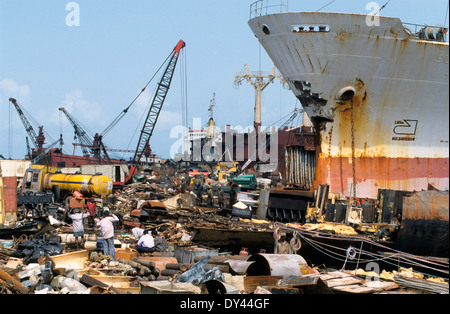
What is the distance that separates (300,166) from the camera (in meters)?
21.5

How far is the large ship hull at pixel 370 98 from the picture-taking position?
18.2 metres

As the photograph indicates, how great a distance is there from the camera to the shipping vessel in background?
717 inches

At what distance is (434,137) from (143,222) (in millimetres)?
11519

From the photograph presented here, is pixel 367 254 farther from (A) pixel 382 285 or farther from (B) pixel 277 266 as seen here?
(B) pixel 277 266

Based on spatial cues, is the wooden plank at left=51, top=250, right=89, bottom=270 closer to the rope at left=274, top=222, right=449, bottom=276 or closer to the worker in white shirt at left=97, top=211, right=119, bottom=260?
the worker in white shirt at left=97, top=211, right=119, bottom=260

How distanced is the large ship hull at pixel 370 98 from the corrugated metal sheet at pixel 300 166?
151 centimetres

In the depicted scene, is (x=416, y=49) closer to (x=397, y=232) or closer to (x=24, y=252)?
(x=397, y=232)

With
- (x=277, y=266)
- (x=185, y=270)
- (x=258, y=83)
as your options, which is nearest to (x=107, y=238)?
(x=185, y=270)

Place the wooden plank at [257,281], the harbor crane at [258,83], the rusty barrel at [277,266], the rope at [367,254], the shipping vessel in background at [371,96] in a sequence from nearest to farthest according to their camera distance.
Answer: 1. the wooden plank at [257,281]
2. the rusty barrel at [277,266]
3. the rope at [367,254]
4. the shipping vessel in background at [371,96]
5. the harbor crane at [258,83]

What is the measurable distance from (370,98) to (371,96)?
0.09 meters

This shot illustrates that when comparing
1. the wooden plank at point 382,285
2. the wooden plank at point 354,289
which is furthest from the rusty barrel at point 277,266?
the wooden plank at point 382,285

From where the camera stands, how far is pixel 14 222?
16953mm

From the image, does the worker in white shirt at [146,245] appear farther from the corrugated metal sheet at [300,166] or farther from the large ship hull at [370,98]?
the corrugated metal sheet at [300,166]

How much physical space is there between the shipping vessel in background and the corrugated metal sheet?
138cm
